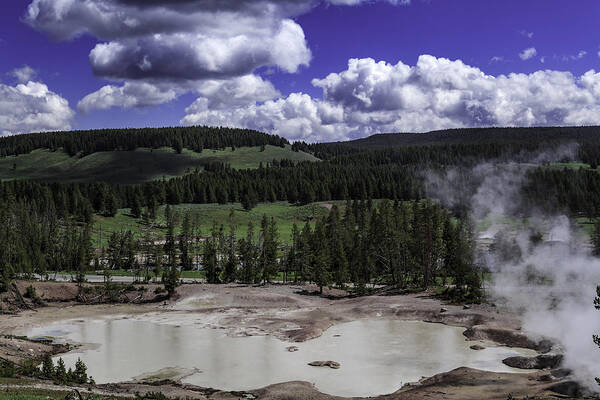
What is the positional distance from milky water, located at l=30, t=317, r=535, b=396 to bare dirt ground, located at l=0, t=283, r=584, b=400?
92.5 inches

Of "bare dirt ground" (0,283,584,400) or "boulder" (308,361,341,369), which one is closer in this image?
"bare dirt ground" (0,283,584,400)

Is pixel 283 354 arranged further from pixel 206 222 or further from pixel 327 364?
pixel 206 222

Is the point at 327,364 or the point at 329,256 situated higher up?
the point at 329,256

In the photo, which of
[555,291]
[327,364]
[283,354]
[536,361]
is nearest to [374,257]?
[555,291]

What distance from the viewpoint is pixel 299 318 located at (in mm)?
70000

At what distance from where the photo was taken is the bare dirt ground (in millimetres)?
37750

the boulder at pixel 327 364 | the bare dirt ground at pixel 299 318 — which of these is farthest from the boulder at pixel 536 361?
the boulder at pixel 327 364

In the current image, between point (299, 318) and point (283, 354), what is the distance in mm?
17334

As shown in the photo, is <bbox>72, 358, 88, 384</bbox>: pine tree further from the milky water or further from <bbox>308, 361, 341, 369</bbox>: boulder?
<bbox>308, 361, 341, 369</bbox>: boulder

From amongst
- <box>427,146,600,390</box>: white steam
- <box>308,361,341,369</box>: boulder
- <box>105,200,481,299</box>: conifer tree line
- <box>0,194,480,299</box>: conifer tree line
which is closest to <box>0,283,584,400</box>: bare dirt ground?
<box>427,146,600,390</box>: white steam

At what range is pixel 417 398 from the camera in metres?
35.8

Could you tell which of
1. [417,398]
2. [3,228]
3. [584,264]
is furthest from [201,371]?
[3,228]

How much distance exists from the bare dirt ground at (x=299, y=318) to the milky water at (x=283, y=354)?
2.35 meters

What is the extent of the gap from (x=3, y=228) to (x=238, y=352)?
7994 cm
